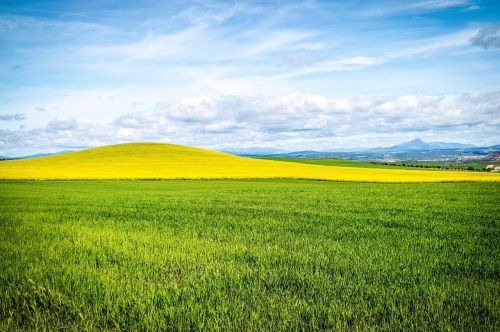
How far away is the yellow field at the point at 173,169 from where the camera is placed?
156 feet

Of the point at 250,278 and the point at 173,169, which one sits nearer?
the point at 250,278

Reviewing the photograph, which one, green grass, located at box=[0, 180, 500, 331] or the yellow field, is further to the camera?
the yellow field

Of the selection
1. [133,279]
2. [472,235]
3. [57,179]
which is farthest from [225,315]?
[57,179]

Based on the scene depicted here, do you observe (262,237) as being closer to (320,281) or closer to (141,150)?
(320,281)

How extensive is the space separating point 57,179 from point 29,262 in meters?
41.5

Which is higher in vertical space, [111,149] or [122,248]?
[111,149]

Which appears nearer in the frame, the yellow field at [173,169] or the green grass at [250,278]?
the green grass at [250,278]

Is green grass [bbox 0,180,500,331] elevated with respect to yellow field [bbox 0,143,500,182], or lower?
lower

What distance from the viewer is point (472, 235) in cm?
1030

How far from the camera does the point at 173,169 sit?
57.3 metres

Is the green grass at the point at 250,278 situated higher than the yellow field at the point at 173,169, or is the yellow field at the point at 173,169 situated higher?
the yellow field at the point at 173,169

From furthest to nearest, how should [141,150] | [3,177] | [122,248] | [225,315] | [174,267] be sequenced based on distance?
[141,150] → [3,177] → [122,248] → [174,267] → [225,315]

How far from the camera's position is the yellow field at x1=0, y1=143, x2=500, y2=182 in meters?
47.6

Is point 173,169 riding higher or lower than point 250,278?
higher
